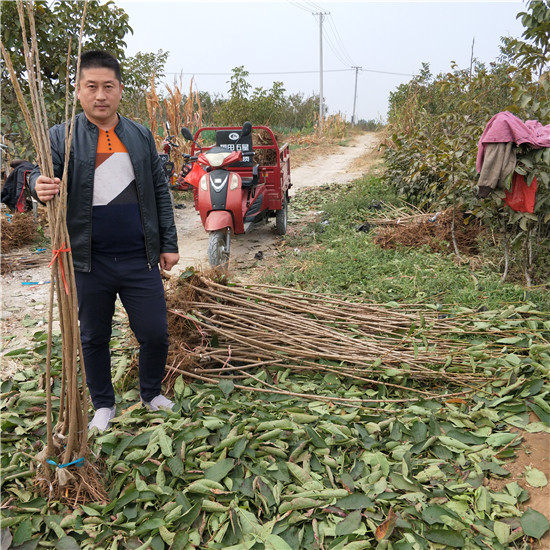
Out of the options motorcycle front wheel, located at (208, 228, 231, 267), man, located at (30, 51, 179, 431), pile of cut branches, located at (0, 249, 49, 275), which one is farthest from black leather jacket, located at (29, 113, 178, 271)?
pile of cut branches, located at (0, 249, 49, 275)

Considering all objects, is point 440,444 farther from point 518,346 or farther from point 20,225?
point 20,225

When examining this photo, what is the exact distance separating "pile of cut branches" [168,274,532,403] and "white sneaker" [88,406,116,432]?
1.56 feet

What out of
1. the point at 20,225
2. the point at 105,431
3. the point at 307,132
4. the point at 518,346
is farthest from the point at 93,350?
the point at 307,132

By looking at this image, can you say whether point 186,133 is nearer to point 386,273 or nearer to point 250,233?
point 250,233

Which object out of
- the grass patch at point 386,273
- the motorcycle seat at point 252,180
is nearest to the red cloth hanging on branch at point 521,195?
the grass patch at point 386,273

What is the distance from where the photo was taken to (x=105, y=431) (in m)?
2.31

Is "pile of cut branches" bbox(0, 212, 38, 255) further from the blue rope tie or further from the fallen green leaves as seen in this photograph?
the blue rope tie

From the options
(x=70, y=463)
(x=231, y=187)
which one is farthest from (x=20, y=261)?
(x=70, y=463)

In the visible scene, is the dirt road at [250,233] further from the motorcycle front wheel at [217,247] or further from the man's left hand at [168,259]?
the man's left hand at [168,259]

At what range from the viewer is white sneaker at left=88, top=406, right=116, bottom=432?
2348 mm

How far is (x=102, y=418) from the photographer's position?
2.38 m

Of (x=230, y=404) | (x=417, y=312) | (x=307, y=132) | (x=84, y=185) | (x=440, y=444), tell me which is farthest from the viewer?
(x=307, y=132)

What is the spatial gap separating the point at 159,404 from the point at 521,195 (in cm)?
339

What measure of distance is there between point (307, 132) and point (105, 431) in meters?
21.8
